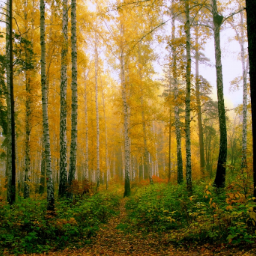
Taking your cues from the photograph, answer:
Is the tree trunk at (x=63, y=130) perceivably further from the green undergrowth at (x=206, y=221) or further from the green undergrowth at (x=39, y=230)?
the green undergrowth at (x=206, y=221)

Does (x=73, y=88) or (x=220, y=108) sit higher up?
(x=73, y=88)

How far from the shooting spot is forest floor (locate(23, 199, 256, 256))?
3.82 meters

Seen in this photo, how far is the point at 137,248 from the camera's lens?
482 cm

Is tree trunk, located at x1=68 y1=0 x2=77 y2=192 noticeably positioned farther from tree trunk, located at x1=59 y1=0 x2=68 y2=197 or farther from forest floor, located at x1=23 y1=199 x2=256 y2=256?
forest floor, located at x1=23 y1=199 x2=256 y2=256

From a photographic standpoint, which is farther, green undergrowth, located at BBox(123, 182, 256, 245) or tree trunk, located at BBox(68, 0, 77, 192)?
tree trunk, located at BBox(68, 0, 77, 192)

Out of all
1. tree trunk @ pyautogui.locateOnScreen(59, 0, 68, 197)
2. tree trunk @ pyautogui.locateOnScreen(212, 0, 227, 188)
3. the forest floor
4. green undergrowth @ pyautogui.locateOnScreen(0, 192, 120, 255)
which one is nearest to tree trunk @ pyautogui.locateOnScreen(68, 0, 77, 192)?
tree trunk @ pyautogui.locateOnScreen(59, 0, 68, 197)

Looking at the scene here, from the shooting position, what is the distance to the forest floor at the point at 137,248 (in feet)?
12.5

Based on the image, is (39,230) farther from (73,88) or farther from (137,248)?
(73,88)

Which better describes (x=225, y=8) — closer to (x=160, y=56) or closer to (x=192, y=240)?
(x=160, y=56)

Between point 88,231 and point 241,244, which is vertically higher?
point 241,244

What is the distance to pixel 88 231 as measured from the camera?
5746mm

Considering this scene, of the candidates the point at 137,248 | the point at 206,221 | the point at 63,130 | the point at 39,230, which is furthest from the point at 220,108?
the point at 39,230

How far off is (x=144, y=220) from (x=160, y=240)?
5.24 feet

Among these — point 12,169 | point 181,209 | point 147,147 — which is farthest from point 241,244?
point 147,147
